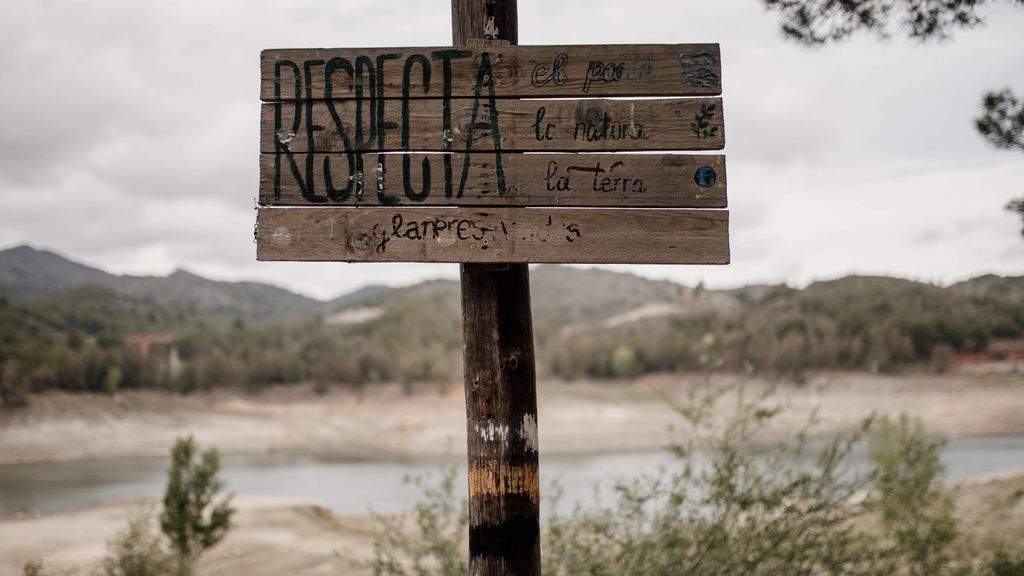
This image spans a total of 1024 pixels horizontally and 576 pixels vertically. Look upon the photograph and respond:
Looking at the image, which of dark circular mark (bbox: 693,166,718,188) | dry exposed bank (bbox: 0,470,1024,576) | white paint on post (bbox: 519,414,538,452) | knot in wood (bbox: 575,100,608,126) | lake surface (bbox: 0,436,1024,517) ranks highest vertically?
knot in wood (bbox: 575,100,608,126)

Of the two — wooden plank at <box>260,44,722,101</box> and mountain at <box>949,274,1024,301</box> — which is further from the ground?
mountain at <box>949,274,1024,301</box>

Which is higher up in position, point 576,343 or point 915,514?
point 576,343

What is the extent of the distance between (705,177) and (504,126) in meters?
0.64

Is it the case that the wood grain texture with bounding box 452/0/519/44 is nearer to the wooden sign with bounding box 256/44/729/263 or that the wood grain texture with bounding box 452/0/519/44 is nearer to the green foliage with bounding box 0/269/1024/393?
the wooden sign with bounding box 256/44/729/263

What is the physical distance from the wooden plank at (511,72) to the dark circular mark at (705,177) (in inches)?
9.4

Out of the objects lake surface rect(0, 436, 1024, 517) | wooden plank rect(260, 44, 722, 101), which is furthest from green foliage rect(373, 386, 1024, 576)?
lake surface rect(0, 436, 1024, 517)

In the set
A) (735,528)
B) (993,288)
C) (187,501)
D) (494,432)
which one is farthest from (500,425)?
(993,288)

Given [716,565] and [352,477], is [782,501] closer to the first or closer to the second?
[716,565]

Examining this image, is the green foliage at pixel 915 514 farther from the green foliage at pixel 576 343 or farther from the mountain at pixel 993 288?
the mountain at pixel 993 288

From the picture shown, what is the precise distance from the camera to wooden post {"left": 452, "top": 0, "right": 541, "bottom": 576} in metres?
2.58

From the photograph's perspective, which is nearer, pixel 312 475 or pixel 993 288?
pixel 312 475

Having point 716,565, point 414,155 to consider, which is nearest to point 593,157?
point 414,155

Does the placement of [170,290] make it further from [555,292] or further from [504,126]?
[504,126]

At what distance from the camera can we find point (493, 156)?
8.22ft
